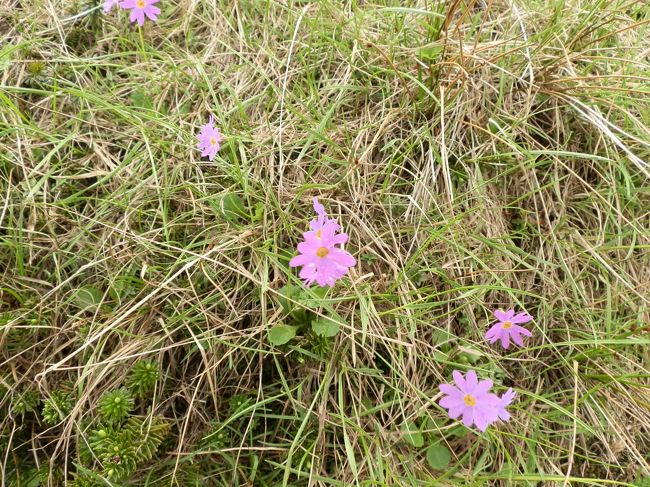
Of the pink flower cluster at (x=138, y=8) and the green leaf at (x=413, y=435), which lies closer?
the green leaf at (x=413, y=435)

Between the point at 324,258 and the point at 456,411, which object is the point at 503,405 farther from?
the point at 324,258

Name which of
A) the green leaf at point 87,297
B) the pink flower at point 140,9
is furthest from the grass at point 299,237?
the pink flower at point 140,9

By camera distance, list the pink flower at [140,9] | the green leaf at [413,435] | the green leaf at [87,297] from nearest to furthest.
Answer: the green leaf at [413,435]
the green leaf at [87,297]
the pink flower at [140,9]

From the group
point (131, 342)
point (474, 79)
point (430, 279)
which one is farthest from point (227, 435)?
point (474, 79)

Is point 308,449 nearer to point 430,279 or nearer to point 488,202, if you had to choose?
point 430,279

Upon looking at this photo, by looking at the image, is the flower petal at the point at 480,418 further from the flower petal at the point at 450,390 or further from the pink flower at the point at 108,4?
the pink flower at the point at 108,4

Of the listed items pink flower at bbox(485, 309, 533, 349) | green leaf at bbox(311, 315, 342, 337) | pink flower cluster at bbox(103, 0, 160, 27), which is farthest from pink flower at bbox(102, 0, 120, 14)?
pink flower at bbox(485, 309, 533, 349)

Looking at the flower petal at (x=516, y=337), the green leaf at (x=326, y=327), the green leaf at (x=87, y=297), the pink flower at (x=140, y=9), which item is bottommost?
the green leaf at (x=87, y=297)
